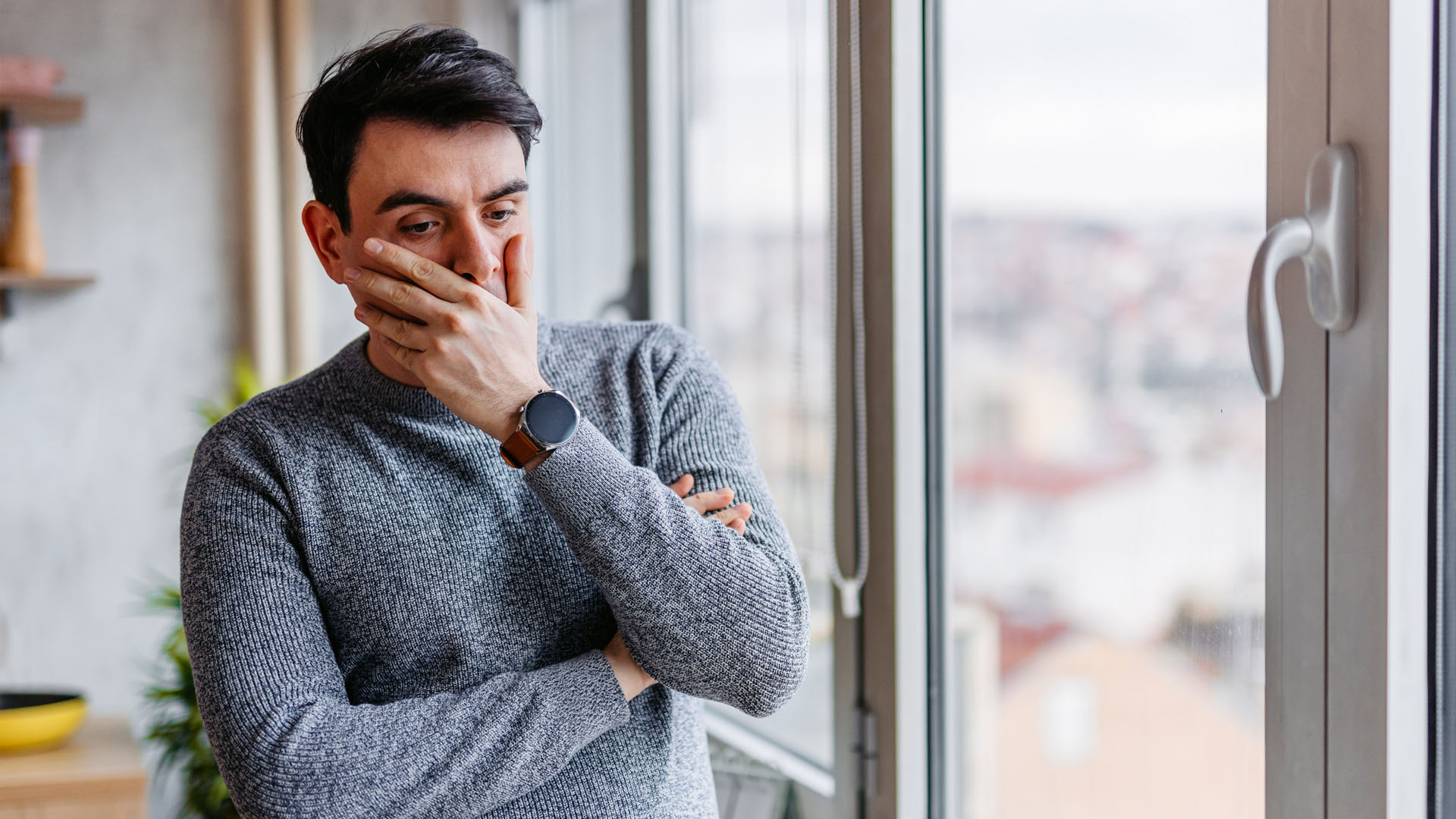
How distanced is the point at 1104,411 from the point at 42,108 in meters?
2.51

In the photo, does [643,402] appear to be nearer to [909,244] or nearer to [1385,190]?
[909,244]

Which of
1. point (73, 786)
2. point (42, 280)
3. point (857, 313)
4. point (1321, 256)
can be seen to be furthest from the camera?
point (42, 280)

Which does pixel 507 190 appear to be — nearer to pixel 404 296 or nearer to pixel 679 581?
pixel 404 296

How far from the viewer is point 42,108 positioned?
103 inches

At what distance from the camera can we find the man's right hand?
1041mm

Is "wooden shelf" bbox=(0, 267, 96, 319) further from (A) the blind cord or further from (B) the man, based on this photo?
(A) the blind cord

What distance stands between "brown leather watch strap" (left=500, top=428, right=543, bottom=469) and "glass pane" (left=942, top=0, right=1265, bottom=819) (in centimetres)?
64

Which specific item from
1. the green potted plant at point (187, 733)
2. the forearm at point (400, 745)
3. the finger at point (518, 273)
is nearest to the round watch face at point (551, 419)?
the finger at point (518, 273)

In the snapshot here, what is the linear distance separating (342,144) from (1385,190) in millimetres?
912

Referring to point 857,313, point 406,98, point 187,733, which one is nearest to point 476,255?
point 406,98

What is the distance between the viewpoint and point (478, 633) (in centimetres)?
107

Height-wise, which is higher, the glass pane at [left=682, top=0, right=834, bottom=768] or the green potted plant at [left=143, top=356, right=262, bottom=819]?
the glass pane at [left=682, top=0, right=834, bottom=768]

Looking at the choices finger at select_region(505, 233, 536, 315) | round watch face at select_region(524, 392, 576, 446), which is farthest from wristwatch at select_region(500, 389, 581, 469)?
finger at select_region(505, 233, 536, 315)

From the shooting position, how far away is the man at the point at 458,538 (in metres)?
0.98
